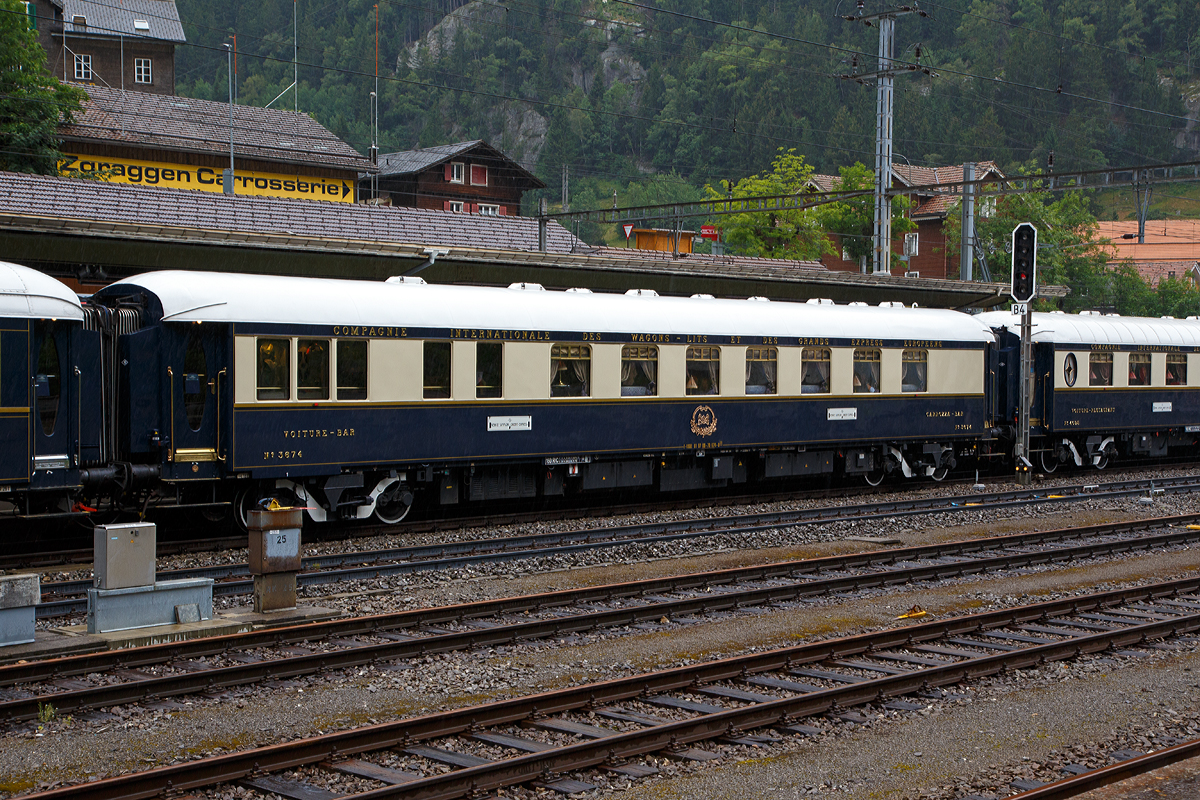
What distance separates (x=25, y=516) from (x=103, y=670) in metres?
5.41

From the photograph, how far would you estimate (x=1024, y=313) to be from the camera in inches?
941

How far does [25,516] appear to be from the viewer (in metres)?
14.1

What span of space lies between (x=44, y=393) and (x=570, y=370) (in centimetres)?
747

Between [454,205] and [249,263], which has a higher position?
[454,205]

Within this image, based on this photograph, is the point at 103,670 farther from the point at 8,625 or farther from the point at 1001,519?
the point at 1001,519

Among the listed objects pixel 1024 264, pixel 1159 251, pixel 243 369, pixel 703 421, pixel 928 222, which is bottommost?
pixel 703 421

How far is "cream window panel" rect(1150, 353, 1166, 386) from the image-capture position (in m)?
28.2

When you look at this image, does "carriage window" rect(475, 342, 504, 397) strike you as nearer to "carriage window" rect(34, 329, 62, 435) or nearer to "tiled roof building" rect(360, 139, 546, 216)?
"carriage window" rect(34, 329, 62, 435)

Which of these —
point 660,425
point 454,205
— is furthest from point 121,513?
point 454,205

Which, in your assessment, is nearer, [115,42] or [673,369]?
[673,369]

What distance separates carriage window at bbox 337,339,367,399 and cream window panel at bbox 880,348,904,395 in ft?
34.4

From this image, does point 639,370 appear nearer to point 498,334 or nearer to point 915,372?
point 498,334

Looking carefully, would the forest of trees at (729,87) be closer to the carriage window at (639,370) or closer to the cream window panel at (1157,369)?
the cream window panel at (1157,369)

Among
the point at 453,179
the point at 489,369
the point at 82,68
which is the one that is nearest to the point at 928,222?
the point at 453,179
